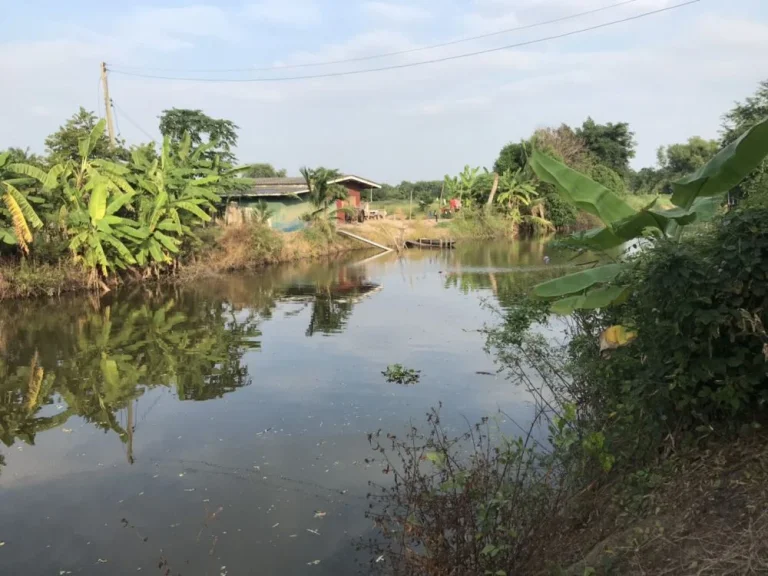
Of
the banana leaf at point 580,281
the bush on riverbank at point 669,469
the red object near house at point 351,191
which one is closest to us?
the bush on riverbank at point 669,469

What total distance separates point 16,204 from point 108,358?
6.25 m

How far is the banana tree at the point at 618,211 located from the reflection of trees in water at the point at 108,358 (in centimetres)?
539

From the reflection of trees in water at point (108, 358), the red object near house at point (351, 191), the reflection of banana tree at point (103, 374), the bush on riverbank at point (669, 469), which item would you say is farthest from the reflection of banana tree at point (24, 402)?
the red object near house at point (351, 191)

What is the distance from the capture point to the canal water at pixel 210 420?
4684mm

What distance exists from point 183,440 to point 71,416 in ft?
6.24

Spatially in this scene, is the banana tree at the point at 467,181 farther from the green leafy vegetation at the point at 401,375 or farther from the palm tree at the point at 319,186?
the green leafy vegetation at the point at 401,375

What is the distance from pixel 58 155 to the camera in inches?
726

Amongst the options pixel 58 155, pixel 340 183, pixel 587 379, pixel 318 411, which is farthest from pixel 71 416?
pixel 340 183

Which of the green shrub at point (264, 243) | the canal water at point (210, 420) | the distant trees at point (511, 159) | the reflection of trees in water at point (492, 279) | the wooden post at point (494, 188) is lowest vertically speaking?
the canal water at point (210, 420)

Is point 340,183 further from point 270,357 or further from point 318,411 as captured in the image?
point 318,411

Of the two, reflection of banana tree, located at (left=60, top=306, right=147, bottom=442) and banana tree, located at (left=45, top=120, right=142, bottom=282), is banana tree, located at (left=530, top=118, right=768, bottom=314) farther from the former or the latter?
banana tree, located at (left=45, top=120, right=142, bottom=282)

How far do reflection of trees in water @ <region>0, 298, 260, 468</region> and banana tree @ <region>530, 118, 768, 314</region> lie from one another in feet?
17.7

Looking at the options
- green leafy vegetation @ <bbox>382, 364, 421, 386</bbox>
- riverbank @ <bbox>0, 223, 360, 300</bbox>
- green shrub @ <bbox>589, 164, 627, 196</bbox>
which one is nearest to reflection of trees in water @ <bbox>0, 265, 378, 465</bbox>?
riverbank @ <bbox>0, 223, 360, 300</bbox>

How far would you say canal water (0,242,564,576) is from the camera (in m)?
4.68
